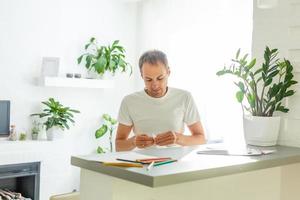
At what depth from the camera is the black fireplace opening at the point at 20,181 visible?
13.7 ft

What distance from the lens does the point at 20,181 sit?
14.9ft

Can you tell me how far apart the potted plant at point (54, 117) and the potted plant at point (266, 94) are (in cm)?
297

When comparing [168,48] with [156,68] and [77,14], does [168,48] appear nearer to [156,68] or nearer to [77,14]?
[77,14]

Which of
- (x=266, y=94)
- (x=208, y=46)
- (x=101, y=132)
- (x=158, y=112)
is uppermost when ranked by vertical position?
(x=208, y=46)

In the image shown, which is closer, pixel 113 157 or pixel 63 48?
pixel 113 157

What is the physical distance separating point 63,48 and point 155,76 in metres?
2.90

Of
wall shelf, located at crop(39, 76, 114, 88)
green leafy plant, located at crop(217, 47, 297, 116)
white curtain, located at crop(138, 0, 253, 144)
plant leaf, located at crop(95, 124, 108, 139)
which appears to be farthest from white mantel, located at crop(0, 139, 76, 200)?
green leafy plant, located at crop(217, 47, 297, 116)

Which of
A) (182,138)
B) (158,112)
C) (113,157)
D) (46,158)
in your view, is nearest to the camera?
(113,157)

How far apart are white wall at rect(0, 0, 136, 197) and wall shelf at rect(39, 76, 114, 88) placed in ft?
0.62

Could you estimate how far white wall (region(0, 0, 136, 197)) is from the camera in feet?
14.8

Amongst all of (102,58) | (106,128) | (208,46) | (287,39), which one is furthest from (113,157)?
(106,128)

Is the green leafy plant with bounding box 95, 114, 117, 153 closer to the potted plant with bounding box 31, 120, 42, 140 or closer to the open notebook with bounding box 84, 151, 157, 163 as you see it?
the potted plant with bounding box 31, 120, 42, 140

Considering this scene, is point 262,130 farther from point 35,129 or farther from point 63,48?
point 63,48

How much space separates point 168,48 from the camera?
5113 mm
